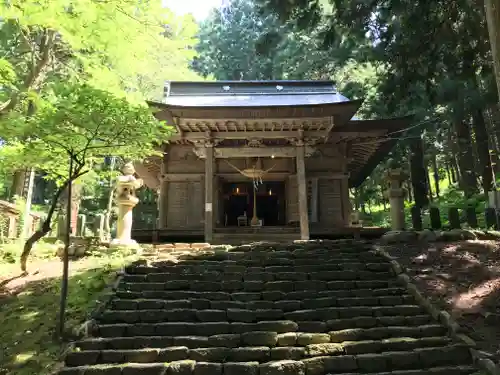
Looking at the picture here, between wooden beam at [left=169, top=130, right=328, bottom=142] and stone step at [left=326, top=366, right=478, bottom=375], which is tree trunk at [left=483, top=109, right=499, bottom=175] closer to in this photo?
wooden beam at [left=169, top=130, right=328, bottom=142]

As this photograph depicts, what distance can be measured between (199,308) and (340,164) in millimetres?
10003

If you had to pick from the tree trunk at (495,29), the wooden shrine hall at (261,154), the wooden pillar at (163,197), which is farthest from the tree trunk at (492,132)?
the tree trunk at (495,29)

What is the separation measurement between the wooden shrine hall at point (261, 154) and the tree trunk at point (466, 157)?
5130 mm

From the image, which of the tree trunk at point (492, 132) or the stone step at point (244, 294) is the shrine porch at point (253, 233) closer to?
the stone step at point (244, 294)

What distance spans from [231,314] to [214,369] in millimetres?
1379

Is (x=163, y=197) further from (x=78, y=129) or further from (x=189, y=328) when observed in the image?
(x=189, y=328)

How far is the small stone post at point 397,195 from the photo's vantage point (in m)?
11.5

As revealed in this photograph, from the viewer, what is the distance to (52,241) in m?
10.9

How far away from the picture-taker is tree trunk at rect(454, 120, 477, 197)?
19.3 metres

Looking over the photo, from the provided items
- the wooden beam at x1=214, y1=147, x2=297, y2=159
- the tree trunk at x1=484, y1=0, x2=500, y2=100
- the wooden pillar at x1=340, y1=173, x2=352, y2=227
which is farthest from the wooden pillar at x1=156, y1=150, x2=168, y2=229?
the tree trunk at x1=484, y1=0, x2=500, y2=100

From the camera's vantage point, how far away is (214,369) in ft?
17.1

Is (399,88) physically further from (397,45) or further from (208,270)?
(208,270)

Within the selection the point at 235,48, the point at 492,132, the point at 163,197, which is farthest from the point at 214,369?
the point at 235,48

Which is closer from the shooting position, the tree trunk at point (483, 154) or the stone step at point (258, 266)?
the stone step at point (258, 266)
